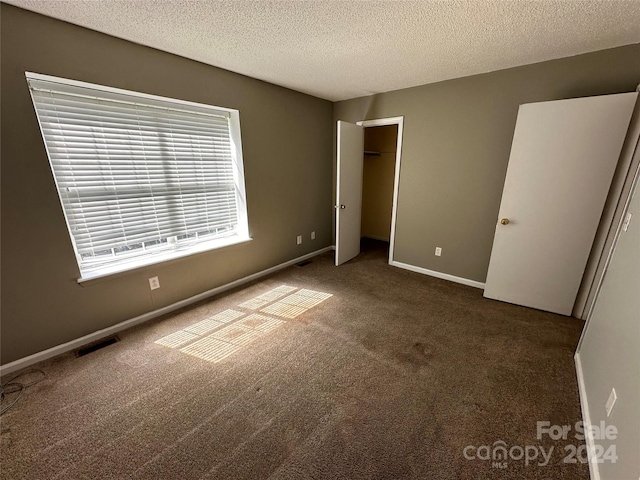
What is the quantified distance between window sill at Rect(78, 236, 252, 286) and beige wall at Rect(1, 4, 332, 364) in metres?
0.05

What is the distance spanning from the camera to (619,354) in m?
1.26

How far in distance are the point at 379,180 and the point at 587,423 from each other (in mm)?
4010

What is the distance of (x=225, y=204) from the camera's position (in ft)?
9.91

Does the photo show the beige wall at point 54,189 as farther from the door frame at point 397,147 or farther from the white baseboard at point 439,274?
the white baseboard at point 439,274

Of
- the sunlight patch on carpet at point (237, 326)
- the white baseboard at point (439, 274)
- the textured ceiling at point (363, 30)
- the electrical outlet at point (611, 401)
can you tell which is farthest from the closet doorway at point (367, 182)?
the electrical outlet at point (611, 401)

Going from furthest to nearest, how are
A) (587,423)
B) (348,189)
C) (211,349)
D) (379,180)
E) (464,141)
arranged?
(379,180)
(348,189)
(464,141)
(211,349)
(587,423)

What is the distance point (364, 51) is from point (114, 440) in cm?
313

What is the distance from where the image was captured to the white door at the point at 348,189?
337 cm

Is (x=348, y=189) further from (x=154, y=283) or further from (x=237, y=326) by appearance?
(x=154, y=283)

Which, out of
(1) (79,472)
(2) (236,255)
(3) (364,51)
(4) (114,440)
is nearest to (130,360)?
(4) (114,440)

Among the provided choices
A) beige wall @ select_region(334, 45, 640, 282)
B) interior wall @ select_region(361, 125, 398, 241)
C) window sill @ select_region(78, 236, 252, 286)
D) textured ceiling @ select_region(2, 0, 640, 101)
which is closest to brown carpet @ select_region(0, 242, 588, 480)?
window sill @ select_region(78, 236, 252, 286)

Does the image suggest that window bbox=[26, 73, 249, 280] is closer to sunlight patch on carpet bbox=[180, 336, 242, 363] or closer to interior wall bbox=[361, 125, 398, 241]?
sunlight patch on carpet bbox=[180, 336, 242, 363]

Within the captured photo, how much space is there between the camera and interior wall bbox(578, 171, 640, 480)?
40.6 inches

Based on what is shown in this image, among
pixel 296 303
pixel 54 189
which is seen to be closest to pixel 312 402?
pixel 296 303
